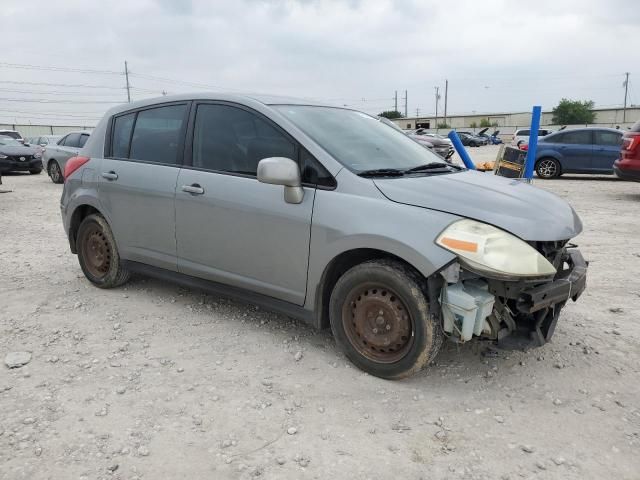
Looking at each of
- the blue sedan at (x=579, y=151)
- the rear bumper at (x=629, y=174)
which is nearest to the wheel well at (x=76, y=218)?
the rear bumper at (x=629, y=174)

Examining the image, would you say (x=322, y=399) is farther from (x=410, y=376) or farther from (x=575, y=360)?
(x=575, y=360)

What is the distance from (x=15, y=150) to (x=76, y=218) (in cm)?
1493

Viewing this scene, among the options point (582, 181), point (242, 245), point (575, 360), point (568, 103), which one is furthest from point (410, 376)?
point (568, 103)

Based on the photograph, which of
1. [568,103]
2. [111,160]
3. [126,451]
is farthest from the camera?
[568,103]

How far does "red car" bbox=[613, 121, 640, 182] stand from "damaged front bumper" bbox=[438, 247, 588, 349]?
800 cm

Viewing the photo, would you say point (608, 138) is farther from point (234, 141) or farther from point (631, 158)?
point (234, 141)

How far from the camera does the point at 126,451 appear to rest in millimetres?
2486

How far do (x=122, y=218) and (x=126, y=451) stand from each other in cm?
245

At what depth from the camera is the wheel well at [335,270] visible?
10.4 feet

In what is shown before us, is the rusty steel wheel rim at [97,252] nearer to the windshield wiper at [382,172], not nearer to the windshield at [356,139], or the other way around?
the windshield at [356,139]

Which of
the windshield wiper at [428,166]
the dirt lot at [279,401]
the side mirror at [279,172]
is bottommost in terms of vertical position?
the dirt lot at [279,401]

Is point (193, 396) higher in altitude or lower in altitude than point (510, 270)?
lower

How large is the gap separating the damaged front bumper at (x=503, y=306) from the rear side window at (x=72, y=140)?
13881 millimetres

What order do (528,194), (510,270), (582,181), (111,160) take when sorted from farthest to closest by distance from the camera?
(582,181)
(111,160)
(528,194)
(510,270)
